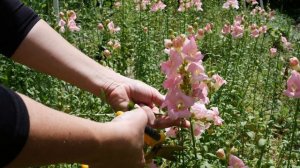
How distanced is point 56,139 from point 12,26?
873 mm

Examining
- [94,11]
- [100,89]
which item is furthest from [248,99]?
[100,89]

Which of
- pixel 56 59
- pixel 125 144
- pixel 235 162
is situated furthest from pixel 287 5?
pixel 125 144

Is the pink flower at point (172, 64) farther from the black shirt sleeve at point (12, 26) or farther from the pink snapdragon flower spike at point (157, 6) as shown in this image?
the pink snapdragon flower spike at point (157, 6)

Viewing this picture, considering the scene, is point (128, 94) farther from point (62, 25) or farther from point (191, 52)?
point (62, 25)

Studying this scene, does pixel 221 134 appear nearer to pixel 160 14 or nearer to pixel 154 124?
pixel 154 124

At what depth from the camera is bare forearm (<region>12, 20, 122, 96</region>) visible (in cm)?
179

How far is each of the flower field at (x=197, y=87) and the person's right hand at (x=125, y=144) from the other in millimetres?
286

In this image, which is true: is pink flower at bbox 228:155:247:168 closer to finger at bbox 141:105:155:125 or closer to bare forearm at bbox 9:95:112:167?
finger at bbox 141:105:155:125

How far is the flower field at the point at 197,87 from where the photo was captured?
158cm

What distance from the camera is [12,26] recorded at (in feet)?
5.90

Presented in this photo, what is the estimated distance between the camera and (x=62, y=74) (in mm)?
1812

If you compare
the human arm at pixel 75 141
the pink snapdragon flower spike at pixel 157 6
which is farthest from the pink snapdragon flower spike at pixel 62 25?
the human arm at pixel 75 141

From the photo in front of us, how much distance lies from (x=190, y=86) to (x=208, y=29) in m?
2.63

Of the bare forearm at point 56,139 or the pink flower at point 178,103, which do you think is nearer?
the bare forearm at point 56,139
